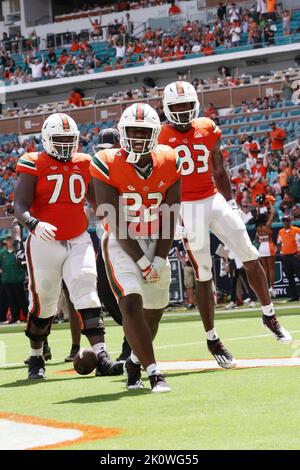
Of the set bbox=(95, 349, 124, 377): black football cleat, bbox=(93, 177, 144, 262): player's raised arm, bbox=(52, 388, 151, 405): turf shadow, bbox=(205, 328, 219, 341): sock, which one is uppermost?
bbox=(93, 177, 144, 262): player's raised arm

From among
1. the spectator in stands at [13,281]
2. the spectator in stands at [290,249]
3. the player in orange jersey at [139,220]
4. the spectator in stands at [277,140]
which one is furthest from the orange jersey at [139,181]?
the spectator in stands at [277,140]

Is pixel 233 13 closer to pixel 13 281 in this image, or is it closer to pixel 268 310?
pixel 13 281

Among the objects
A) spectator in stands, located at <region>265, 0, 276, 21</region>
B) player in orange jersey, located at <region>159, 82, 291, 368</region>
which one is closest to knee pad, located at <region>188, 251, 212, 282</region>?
player in orange jersey, located at <region>159, 82, 291, 368</region>

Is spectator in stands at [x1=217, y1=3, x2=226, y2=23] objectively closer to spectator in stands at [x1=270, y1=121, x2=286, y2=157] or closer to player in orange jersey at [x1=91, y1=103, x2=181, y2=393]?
spectator in stands at [x1=270, y1=121, x2=286, y2=157]

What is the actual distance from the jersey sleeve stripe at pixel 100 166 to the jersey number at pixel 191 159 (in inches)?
57.5

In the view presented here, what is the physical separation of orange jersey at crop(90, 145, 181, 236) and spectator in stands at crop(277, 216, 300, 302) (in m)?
11.7

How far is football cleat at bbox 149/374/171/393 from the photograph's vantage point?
5.96m

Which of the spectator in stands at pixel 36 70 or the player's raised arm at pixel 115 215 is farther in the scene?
the spectator in stands at pixel 36 70

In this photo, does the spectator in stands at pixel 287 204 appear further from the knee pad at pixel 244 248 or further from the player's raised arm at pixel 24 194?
the player's raised arm at pixel 24 194

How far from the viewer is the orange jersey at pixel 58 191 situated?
7.45m

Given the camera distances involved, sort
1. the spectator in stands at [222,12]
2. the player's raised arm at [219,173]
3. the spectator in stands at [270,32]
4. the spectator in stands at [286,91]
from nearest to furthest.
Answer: the player's raised arm at [219,173] < the spectator in stands at [286,91] < the spectator in stands at [270,32] < the spectator in stands at [222,12]

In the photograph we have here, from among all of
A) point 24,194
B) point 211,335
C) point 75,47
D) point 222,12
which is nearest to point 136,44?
point 75,47

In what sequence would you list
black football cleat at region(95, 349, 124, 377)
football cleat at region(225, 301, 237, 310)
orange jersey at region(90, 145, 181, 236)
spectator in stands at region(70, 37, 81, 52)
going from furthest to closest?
spectator in stands at region(70, 37, 81, 52) < football cleat at region(225, 301, 237, 310) < black football cleat at region(95, 349, 124, 377) < orange jersey at region(90, 145, 181, 236)
